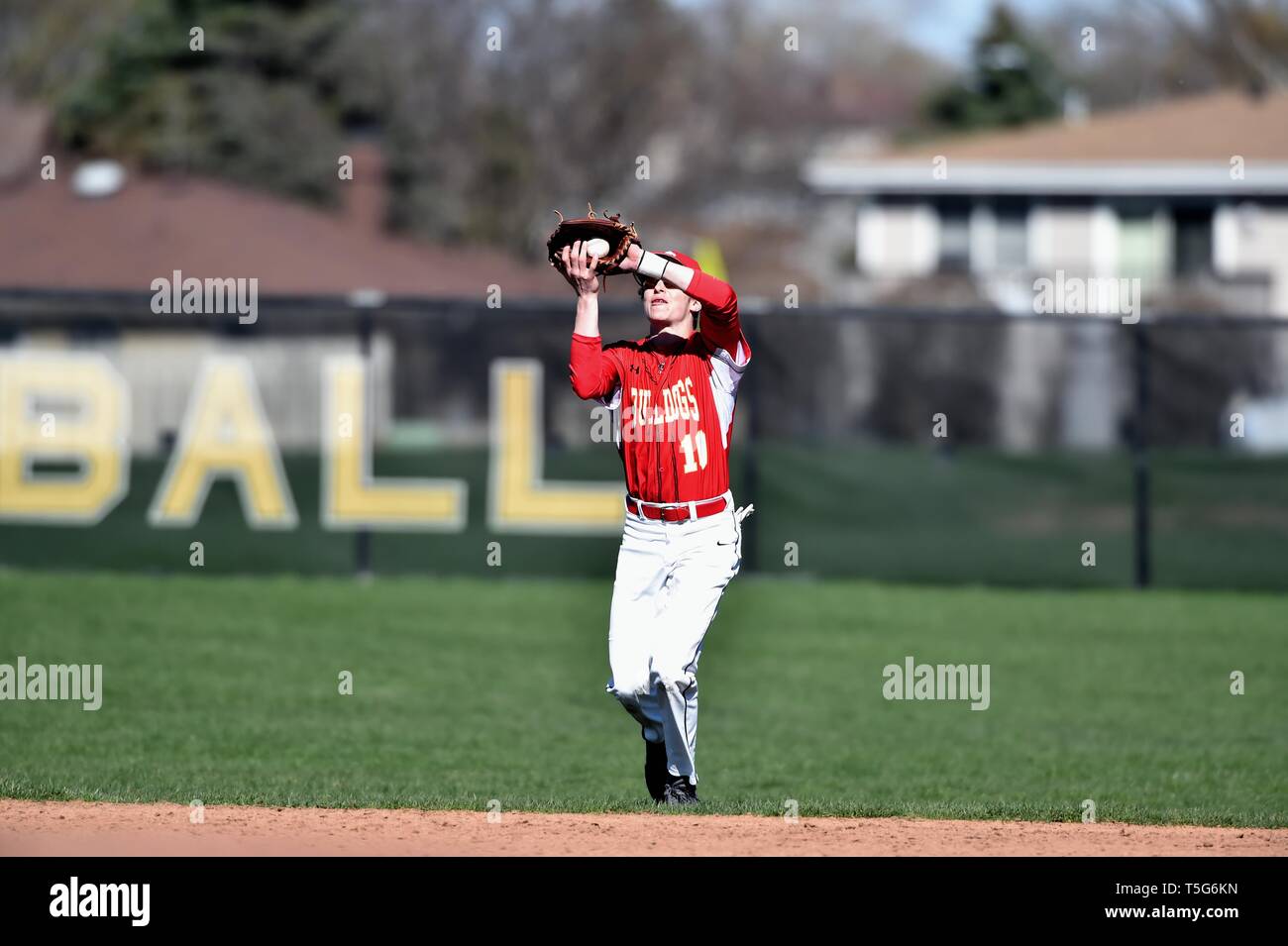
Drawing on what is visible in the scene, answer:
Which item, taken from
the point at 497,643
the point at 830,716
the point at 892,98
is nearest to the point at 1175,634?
the point at 830,716

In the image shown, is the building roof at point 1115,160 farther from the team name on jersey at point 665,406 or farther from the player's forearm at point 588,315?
the player's forearm at point 588,315

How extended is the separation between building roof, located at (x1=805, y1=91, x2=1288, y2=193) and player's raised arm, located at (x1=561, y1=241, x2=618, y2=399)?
2771 centimetres

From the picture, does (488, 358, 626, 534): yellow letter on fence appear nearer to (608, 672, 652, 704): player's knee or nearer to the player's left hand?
(608, 672, 652, 704): player's knee

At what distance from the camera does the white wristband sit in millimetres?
7059

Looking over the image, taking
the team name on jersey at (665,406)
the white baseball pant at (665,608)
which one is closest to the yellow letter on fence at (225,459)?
the white baseball pant at (665,608)

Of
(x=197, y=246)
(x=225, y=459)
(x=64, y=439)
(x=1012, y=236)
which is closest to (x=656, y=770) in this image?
(x=225, y=459)

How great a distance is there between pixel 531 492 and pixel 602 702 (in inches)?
185

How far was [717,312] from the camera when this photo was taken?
24.1 feet

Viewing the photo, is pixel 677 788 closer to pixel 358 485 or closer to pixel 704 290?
pixel 704 290

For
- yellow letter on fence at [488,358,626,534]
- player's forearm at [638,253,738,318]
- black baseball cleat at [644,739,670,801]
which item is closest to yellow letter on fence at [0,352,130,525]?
yellow letter on fence at [488,358,626,534]

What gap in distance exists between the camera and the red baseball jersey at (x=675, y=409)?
7.47 metres

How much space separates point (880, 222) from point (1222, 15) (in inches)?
736

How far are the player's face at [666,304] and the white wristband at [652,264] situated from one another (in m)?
0.37

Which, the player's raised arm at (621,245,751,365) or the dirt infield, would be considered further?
the player's raised arm at (621,245,751,365)
